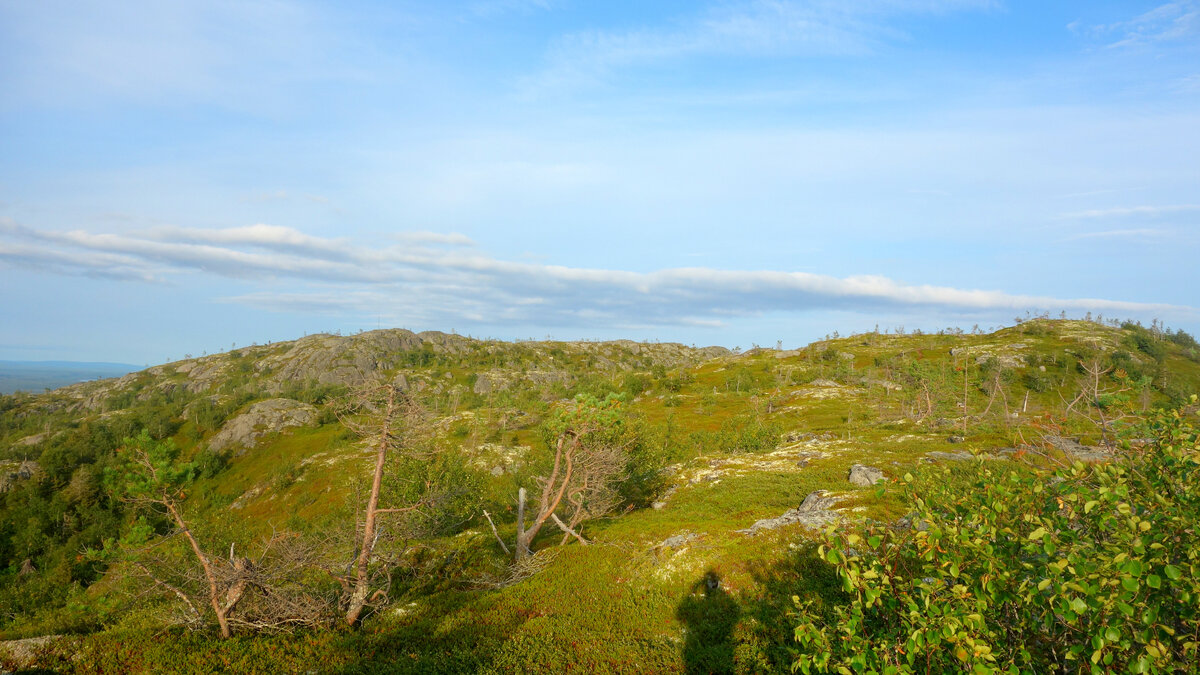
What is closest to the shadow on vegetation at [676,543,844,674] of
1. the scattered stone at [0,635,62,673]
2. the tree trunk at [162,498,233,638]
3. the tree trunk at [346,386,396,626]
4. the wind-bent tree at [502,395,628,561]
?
the wind-bent tree at [502,395,628,561]

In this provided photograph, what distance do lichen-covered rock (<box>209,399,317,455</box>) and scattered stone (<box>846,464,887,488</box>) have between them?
18058 centimetres

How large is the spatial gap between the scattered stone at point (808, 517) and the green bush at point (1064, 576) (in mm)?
24514

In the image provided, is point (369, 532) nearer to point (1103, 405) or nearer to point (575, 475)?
point (575, 475)

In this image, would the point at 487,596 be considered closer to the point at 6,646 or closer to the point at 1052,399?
the point at 6,646

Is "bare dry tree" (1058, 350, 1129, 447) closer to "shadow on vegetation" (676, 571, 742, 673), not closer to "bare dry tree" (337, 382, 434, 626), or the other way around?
"shadow on vegetation" (676, 571, 742, 673)

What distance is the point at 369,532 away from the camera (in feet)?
71.0

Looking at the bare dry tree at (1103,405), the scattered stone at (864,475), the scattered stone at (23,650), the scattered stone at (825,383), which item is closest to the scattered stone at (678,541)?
the scattered stone at (864,475)

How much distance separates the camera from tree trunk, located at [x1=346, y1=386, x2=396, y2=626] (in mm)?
20859

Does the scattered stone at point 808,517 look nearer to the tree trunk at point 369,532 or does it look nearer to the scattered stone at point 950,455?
the tree trunk at point 369,532

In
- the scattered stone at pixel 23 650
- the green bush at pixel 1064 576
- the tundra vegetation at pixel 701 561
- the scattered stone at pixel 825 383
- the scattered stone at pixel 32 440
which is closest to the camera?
the green bush at pixel 1064 576

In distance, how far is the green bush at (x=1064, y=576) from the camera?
18.2ft

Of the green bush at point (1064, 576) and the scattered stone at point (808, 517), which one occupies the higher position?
the green bush at point (1064, 576)

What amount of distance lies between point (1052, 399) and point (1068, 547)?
17325 cm

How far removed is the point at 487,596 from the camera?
2755 centimetres
